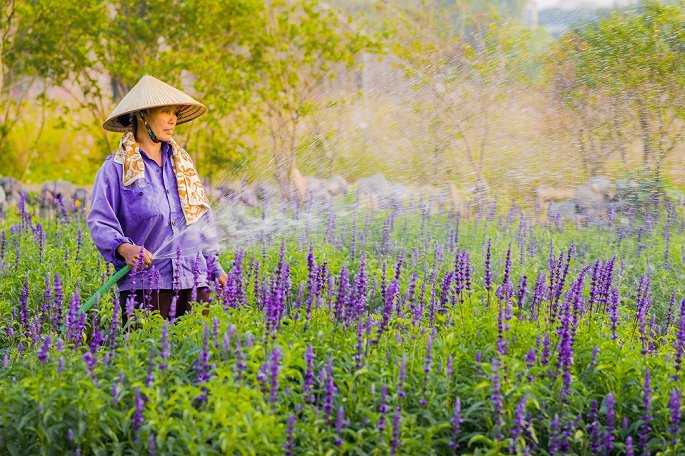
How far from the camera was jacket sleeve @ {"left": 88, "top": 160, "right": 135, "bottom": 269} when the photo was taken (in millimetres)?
5422

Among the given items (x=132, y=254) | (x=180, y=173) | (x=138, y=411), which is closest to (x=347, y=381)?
(x=138, y=411)

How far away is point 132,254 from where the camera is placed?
5305 mm

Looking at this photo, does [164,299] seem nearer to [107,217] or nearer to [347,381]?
[107,217]

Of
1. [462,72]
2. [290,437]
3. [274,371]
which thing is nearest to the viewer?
[290,437]

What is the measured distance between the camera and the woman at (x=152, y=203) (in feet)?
18.1

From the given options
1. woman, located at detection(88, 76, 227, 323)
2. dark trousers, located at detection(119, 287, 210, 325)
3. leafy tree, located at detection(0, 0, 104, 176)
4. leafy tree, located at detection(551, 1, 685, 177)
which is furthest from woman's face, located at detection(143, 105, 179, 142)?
leafy tree, located at detection(0, 0, 104, 176)

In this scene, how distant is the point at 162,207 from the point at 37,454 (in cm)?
194

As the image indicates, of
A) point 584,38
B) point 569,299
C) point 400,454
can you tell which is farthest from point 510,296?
point 584,38

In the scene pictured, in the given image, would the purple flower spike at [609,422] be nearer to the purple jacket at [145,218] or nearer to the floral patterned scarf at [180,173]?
the purple jacket at [145,218]

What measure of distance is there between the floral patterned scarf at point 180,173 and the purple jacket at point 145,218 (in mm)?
46

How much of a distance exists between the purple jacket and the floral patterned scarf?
0.05 m

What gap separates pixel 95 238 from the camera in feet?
17.9

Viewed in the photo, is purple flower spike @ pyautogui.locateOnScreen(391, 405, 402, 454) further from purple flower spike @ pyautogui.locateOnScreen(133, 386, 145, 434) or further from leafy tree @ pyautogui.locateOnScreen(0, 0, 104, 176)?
leafy tree @ pyautogui.locateOnScreen(0, 0, 104, 176)

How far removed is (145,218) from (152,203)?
10cm
